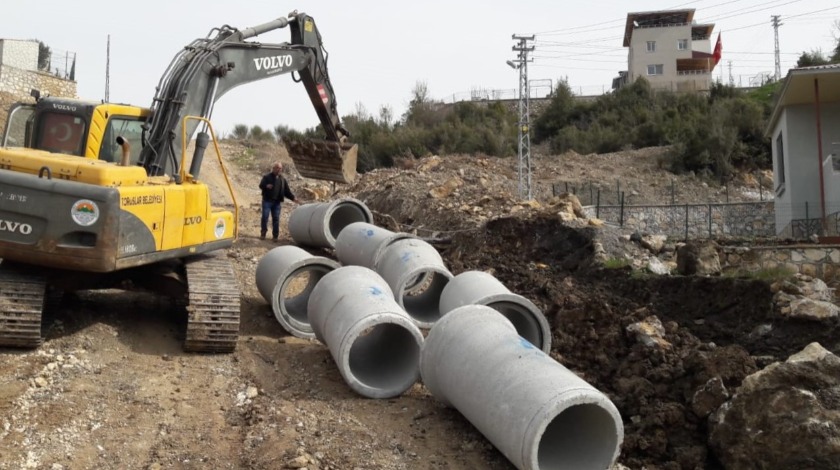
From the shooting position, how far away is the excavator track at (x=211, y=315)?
843 centimetres

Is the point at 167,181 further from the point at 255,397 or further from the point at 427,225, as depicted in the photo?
the point at 427,225

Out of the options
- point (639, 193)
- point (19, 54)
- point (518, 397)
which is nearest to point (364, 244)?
point (518, 397)

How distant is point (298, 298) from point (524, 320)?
3.64 metres

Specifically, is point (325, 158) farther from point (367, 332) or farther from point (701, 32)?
point (701, 32)

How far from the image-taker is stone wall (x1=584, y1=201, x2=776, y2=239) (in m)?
23.9

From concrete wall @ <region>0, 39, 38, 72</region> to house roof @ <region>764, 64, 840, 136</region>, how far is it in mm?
30816

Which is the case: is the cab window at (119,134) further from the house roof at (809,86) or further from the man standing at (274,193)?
the house roof at (809,86)

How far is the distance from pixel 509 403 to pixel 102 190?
4156 millimetres

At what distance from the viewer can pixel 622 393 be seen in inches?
A: 300

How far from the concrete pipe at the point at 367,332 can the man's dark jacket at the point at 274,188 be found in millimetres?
6241

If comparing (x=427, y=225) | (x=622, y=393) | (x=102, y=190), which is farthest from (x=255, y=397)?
(x=427, y=225)

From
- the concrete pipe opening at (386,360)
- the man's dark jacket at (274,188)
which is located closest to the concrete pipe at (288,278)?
the concrete pipe opening at (386,360)

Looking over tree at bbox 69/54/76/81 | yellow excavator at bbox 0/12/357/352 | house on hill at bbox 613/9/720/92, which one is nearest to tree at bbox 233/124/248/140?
tree at bbox 69/54/76/81

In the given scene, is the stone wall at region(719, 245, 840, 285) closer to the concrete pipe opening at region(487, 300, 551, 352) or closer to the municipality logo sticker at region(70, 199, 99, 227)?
the concrete pipe opening at region(487, 300, 551, 352)
